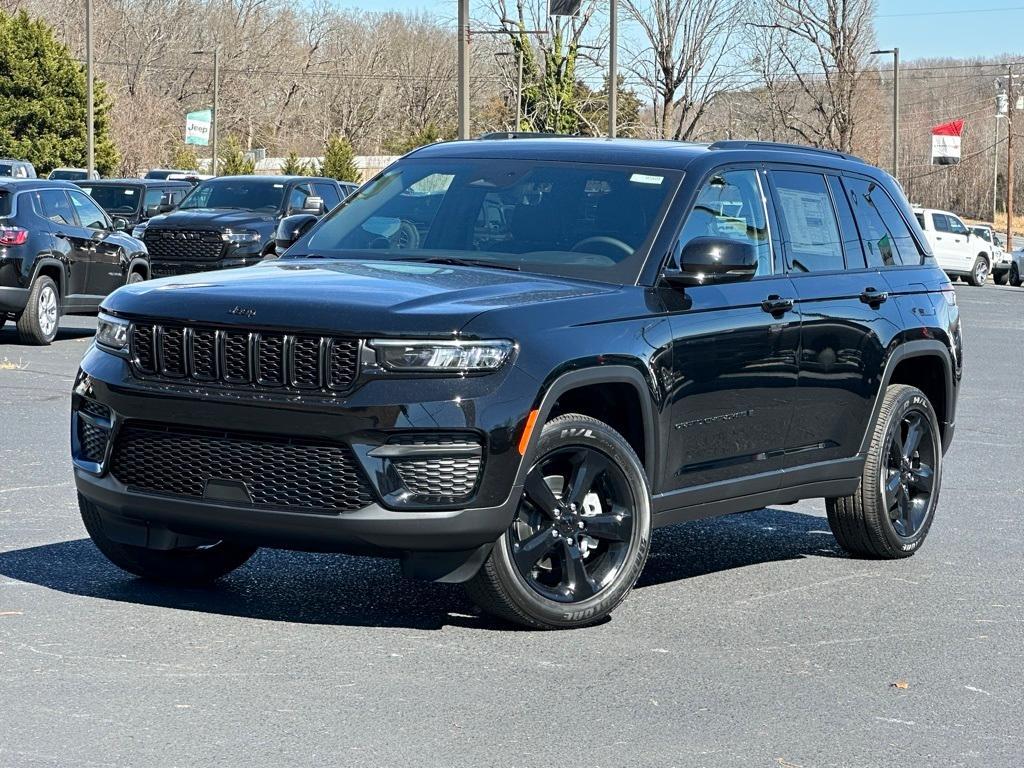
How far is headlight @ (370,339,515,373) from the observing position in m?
5.71

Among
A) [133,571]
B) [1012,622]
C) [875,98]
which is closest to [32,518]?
[133,571]

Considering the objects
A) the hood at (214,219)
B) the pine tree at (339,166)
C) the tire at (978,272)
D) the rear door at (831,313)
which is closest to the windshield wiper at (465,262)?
the rear door at (831,313)

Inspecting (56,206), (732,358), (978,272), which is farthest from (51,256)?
(978,272)

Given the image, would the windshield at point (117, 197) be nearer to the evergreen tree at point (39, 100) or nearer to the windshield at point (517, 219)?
the windshield at point (517, 219)

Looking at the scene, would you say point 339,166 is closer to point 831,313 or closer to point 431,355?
point 831,313

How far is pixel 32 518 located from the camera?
27.4 feet

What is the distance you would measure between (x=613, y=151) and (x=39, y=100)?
183 feet

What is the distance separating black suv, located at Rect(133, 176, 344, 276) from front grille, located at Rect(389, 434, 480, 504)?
18582 millimetres

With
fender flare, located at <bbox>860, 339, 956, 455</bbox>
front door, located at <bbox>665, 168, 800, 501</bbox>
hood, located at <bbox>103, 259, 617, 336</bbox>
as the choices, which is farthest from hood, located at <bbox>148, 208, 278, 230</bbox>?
hood, located at <bbox>103, 259, 617, 336</bbox>

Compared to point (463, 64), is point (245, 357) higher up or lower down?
lower down

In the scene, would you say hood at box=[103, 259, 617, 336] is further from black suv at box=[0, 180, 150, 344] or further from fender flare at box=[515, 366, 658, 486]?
black suv at box=[0, 180, 150, 344]

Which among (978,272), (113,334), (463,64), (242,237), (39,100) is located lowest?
(978,272)

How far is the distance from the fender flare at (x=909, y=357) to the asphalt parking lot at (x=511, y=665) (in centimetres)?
63

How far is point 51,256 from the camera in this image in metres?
19.2
